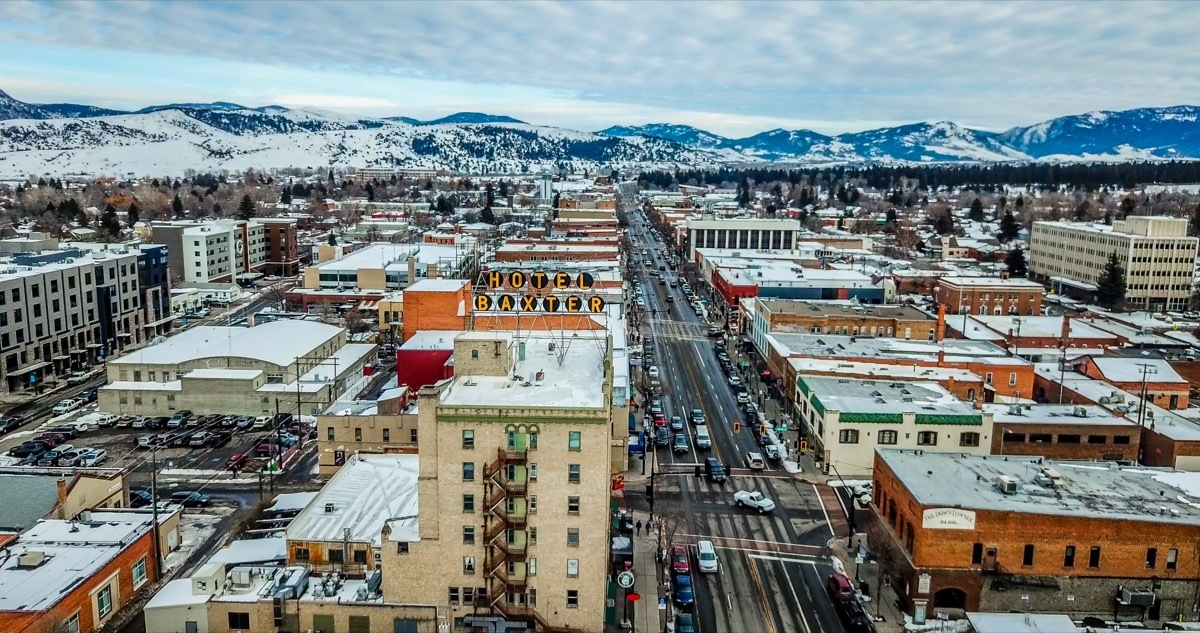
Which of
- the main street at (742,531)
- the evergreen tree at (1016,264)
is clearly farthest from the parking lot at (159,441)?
the evergreen tree at (1016,264)

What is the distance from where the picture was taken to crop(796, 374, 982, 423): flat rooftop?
53.5 meters

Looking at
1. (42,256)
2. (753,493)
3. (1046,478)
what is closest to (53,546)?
(753,493)

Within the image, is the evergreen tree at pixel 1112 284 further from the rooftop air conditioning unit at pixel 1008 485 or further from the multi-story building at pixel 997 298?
the rooftop air conditioning unit at pixel 1008 485

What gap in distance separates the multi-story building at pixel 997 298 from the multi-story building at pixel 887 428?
55604mm

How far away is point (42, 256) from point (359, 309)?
33.9 metres

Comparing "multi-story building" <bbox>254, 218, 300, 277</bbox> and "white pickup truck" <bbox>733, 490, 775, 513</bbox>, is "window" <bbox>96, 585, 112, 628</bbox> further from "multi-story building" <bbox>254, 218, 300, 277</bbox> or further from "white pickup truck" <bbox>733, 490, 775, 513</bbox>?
"multi-story building" <bbox>254, 218, 300, 277</bbox>

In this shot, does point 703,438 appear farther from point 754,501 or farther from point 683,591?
point 683,591

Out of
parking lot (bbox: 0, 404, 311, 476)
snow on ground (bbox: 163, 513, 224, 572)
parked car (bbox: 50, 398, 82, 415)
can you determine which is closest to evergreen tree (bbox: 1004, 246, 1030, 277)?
parking lot (bbox: 0, 404, 311, 476)

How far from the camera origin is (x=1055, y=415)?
56.2 m

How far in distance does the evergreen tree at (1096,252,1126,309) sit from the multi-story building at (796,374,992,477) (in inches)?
2927

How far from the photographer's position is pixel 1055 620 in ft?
111

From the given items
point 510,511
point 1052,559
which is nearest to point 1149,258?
point 1052,559

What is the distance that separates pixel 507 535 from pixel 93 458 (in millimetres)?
37921

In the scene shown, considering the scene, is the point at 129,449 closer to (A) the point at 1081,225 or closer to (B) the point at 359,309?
(B) the point at 359,309
